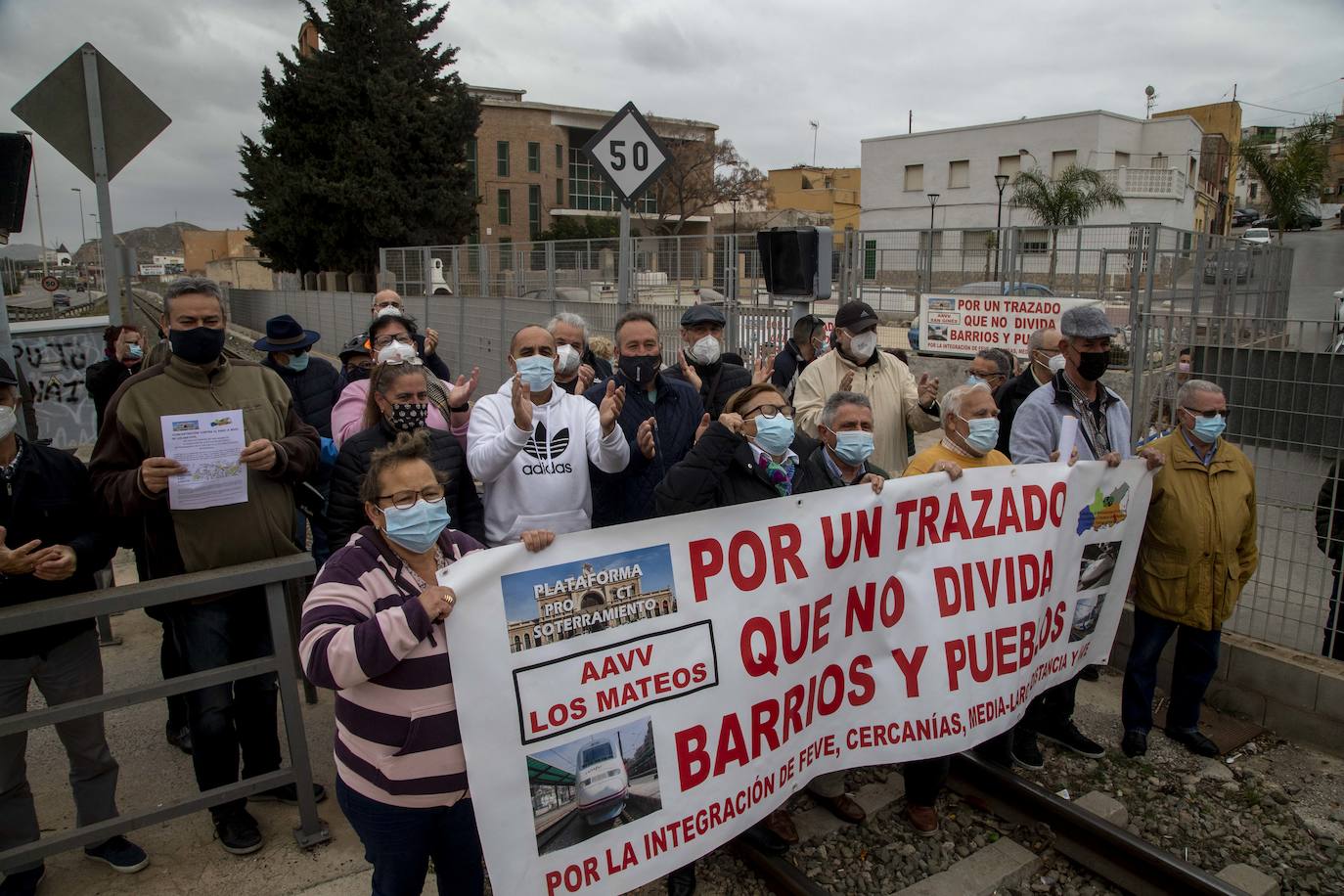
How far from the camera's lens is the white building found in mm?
44500

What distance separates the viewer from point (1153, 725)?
482cm

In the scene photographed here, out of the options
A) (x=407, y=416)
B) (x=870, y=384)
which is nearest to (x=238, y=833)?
(x=407, y=416)

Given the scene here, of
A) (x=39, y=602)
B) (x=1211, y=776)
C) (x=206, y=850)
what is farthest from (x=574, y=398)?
(x=1211, y=776)

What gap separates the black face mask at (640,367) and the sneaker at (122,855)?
2800 mm

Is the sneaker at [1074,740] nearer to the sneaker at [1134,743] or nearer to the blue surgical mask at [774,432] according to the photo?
the sneaker at [1134,743]

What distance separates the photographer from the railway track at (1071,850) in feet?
11.0

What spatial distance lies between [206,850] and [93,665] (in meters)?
0.88

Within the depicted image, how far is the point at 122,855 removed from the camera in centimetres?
339

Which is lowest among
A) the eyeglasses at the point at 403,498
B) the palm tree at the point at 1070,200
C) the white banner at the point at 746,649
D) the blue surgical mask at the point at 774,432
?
Result: the white banner at the point at 746,649

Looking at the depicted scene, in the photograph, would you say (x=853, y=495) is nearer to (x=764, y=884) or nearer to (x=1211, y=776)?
(x=764, y=884)

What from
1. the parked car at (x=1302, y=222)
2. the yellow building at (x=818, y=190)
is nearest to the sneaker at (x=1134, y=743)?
the parked car at (x=1302, y=222)

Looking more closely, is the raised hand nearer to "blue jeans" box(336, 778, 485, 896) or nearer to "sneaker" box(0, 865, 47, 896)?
"blue jeans" box(336, 778, 485, 896)

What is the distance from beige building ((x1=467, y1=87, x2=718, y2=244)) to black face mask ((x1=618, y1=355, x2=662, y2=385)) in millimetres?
57674

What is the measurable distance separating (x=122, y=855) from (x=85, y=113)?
12.9 feet
